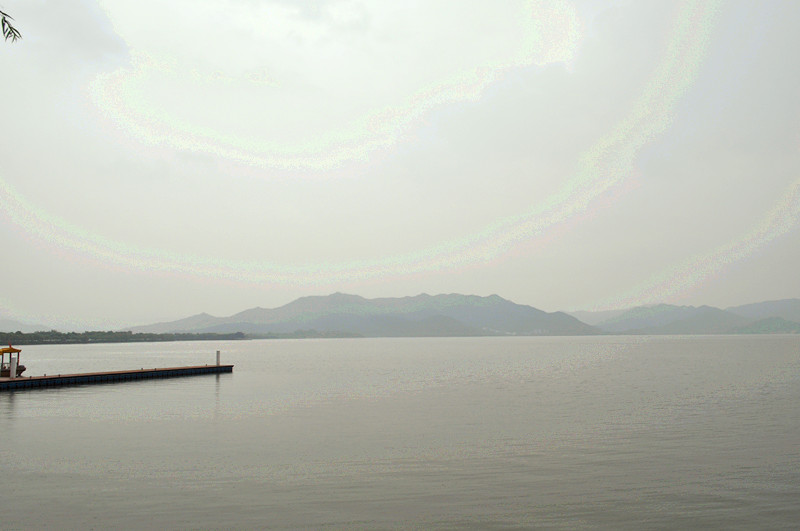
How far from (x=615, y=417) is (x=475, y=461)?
19369 millimetres

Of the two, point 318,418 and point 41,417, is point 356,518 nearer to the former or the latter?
point 318,418

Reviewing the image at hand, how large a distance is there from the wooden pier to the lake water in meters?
10.6

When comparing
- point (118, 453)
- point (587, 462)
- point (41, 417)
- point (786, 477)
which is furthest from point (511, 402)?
point (41, 417)

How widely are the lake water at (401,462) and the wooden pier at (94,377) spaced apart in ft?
34.8

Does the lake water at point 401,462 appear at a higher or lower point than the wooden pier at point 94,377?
lower

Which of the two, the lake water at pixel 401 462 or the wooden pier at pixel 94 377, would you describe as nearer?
the lake water at pixel 401 462

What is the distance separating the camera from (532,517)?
20438 mm

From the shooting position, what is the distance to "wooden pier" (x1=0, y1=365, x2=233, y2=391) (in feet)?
208

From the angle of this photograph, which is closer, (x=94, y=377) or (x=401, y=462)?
(x=401, y=462)

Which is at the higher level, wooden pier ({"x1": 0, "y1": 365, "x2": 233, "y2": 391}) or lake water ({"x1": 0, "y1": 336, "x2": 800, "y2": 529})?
wooden pier ({"x1": 0, "y1": 365, "x2": 233, "y2": 391})

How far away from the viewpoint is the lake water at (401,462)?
20.5 metres

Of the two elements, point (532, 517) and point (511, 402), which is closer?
point (532, 517)

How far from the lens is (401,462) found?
2886 centimetres

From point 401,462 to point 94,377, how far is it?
194 feet
